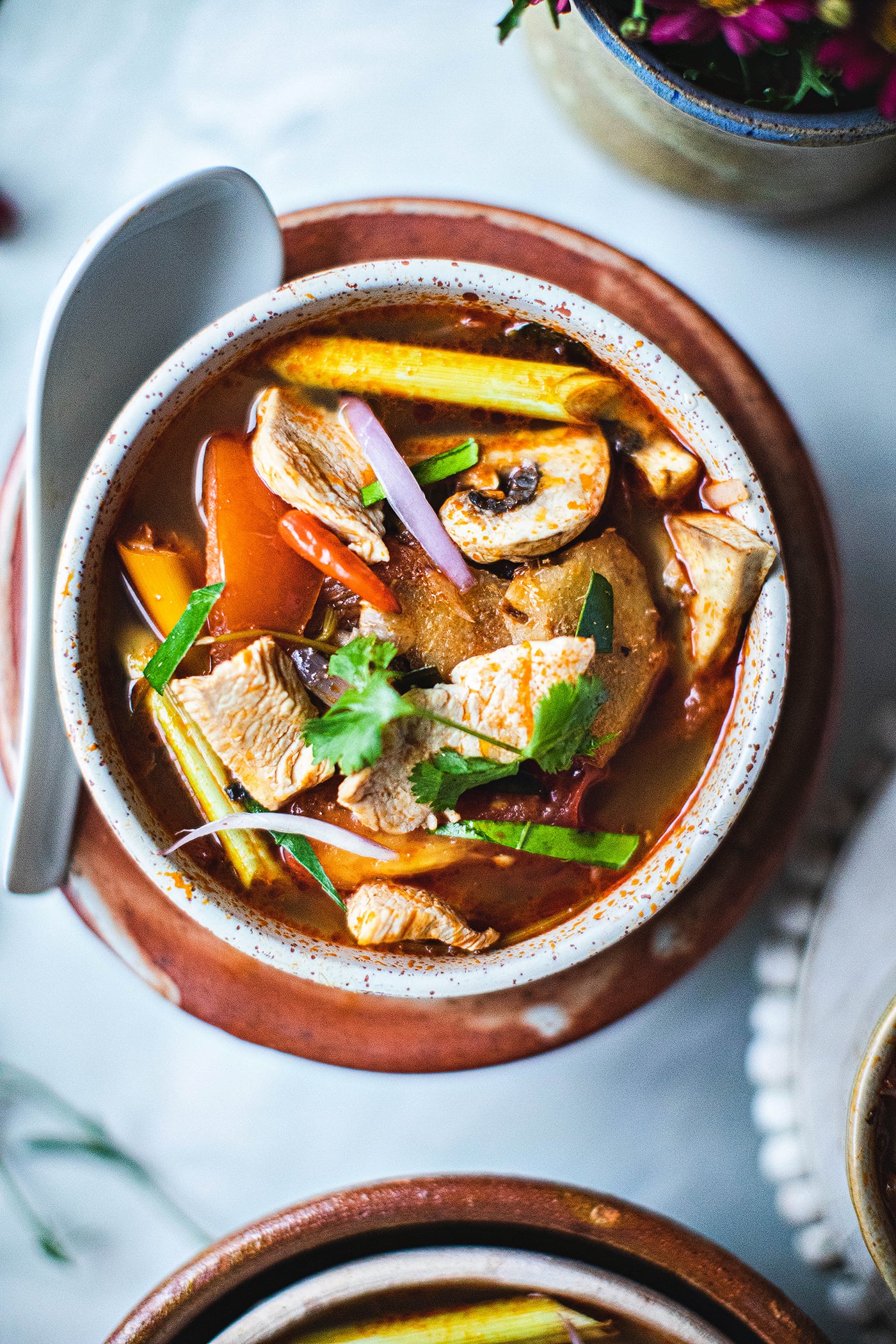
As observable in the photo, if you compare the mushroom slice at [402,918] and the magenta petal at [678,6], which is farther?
the mushroom slice at [402,918]

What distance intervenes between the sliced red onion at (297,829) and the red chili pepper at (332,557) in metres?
0.25

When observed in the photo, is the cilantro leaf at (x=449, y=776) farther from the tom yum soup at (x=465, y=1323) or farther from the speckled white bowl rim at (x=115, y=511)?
the tom yum soup at (x=465, y=1323)

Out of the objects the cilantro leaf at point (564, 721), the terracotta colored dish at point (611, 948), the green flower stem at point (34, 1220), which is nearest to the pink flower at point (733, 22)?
the terracotta colored dish at point (611, 948)

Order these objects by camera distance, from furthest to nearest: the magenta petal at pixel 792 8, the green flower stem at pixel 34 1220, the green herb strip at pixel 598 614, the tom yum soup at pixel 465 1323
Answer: the green flower stem at pixel 34 1220
the tom yum soup at pixel 465 1323
the green herb strip at pixel 598 614
the magenta petal at pixel 792 8

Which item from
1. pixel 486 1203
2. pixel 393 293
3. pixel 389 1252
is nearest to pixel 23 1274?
pixel 389 1252

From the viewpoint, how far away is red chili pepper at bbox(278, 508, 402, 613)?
1088 mm

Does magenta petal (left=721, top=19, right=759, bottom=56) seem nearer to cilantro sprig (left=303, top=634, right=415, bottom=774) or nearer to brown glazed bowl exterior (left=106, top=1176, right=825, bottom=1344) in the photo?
cilantro sprig (left=303, top=634, right=415, bottom=774)

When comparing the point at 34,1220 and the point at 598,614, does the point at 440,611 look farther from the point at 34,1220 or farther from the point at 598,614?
the point at 34,1220

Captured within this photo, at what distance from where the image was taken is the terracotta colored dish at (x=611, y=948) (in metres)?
1.16

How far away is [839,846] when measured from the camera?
124 centimetres

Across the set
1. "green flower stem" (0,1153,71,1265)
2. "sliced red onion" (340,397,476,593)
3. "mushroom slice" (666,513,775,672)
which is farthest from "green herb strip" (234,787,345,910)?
"green flower stem" (0,1153,71,1265)

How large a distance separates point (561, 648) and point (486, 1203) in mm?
621

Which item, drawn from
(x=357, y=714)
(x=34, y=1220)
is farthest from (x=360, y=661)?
(x=34, y=1220)

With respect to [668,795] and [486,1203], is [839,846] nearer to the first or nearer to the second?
[668,795]
